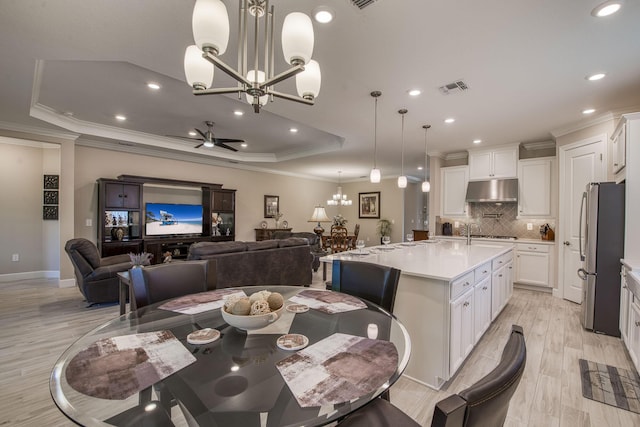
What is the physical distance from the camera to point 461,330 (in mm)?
2307

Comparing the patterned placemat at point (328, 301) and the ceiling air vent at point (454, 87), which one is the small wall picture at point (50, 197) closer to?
the patterned placemat at point (328, 301)

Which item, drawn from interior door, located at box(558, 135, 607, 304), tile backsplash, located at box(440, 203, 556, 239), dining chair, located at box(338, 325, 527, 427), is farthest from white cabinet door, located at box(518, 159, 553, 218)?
dining chair, located at box(338, 325, 527, 427)

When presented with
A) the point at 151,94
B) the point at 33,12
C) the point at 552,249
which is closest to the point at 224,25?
the point at 33,12

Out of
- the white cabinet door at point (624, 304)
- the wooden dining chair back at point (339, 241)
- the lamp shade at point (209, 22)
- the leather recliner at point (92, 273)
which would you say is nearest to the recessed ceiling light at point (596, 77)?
the white cabinet door at point (624, 304)

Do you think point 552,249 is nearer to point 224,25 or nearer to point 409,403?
point 409,403

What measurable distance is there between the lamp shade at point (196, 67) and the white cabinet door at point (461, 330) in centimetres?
233

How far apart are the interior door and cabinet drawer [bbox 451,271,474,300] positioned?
2892mm

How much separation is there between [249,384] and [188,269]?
1392 millimetres

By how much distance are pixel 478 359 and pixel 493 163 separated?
170 inches

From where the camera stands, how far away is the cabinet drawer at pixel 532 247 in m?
4.88

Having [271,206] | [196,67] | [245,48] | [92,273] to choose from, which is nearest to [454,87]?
[245,48]

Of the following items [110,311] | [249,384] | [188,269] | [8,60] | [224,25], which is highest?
[8,60]

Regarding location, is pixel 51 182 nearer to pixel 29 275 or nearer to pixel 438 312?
pixel 29 275

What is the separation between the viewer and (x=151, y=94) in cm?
378
